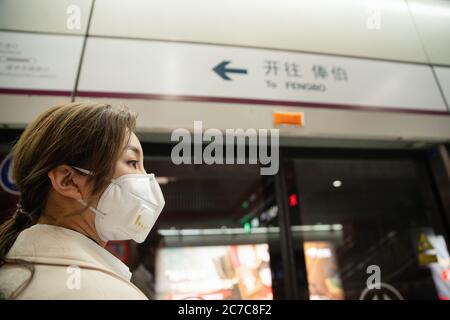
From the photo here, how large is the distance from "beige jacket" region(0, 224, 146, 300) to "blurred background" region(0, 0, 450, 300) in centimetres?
102

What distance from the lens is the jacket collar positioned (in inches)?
23.6

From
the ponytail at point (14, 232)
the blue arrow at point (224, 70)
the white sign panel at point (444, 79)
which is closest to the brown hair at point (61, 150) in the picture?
the ponytail at point (14, 232)

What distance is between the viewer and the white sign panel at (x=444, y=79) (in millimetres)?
2101

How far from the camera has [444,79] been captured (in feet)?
7.00

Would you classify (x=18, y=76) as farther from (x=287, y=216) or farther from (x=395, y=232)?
(x=395, y=232)

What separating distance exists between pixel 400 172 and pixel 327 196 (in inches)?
22.3

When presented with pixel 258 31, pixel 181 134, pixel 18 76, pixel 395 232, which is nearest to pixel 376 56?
pixel 258 31

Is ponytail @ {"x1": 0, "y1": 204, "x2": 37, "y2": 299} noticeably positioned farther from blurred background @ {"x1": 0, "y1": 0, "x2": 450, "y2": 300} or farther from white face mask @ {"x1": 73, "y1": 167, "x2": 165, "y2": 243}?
blurred background @ {"x1": 0, "y1": 0, "x2": 450, "y2": 300}

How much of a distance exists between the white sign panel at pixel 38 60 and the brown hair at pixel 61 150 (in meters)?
0.99

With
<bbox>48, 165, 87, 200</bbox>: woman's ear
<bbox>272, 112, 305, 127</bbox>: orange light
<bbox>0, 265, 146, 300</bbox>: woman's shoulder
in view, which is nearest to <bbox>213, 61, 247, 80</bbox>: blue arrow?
<bbox>272, 112, 305, 127</bbox>: orange light

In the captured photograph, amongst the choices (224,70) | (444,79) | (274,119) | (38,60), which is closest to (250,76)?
(224,70)

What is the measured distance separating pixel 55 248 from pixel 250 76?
1445mm

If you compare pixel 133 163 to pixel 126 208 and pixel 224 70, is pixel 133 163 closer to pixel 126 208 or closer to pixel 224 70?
pixel 126 208
